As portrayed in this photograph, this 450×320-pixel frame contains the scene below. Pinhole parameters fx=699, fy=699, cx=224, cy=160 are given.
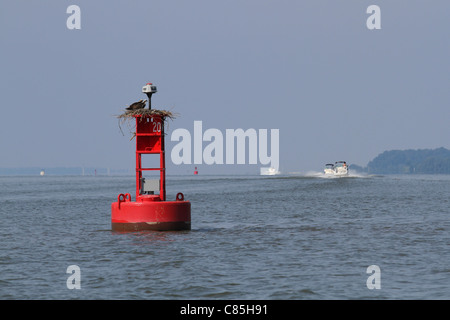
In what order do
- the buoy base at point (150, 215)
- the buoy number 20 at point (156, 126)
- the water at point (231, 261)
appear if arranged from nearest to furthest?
the water at point (231, 261) < the buoy base at point (150, 215) < the buoy number 20 at point (156, 126)

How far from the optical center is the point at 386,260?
21.2 meters

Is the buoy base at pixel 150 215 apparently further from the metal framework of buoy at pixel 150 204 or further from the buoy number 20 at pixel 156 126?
the buoy number 20 at pixel 156 126

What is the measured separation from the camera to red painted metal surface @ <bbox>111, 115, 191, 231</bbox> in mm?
26594

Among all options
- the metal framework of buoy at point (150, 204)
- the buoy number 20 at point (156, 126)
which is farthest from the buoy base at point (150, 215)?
the buoy number 20 at point (156, 126)

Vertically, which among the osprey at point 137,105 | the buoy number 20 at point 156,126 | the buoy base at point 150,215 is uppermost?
the osprey at point 137,105

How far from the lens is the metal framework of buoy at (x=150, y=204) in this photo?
2661 cm

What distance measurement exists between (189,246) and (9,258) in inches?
241

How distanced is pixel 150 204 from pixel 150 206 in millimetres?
81

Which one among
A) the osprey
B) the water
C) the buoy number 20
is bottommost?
the water

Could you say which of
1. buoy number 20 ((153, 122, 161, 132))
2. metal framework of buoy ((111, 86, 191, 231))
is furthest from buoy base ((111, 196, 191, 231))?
buoy number 20 ((153, 122, 161, 132))

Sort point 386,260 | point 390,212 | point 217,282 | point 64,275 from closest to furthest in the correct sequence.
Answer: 1. point 217,282
2. point 64,275
3. point 386,260
4. point 390,212

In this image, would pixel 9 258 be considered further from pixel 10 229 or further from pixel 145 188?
pixel 10 229

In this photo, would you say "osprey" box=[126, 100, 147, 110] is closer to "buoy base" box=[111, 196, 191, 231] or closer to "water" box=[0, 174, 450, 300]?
"buoy base" box=[111, 196, 191, 231]
